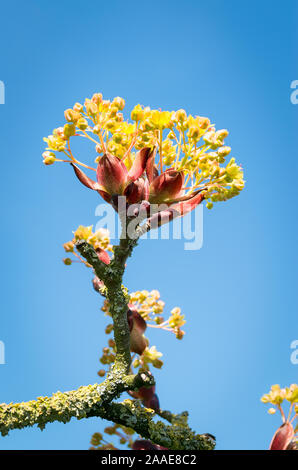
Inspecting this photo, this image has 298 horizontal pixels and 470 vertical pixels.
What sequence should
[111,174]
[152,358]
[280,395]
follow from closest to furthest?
[280,395] → [111,174] → [152,358]

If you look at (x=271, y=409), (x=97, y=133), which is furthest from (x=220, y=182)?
(x=271, y=409)

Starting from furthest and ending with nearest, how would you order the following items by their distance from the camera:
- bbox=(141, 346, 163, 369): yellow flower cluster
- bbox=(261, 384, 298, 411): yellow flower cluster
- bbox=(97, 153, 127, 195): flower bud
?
bbox=(141, 346, 163, 369): yellow flower cluster < bbox=(97, 153, 127, 195): flower bud < bbox=(261, 384, 298, 411): yellow flower cluster

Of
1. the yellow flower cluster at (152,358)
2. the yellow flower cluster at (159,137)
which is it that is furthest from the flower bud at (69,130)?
the yellow flower cluster at (152,358)

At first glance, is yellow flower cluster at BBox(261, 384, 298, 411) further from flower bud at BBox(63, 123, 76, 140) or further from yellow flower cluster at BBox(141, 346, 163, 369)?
flower bud at BBox(63, 123, 76, 140)

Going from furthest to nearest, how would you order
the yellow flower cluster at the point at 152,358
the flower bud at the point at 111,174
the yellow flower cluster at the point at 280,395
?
the yellow flower cluster at the point at 152,358 < the flower bud at the point at 111,174 < the yellow flower cluster at the point at 280,395

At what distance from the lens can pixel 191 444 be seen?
284 centimetres

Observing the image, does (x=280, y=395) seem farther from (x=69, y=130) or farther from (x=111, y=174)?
(x=69, y=130)

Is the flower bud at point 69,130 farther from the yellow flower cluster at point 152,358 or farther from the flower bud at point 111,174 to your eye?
the yellow flower cluster at point 152,358

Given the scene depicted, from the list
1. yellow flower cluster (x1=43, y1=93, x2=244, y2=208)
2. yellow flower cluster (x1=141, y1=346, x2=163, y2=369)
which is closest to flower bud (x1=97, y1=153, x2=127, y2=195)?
yellow flower cluster (x1=43, y1=93, x2=244, y2=208)

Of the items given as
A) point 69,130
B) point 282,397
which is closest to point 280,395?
point 282,397

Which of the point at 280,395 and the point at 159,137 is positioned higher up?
the point at 159,137

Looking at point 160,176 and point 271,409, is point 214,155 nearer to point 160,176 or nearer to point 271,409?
point 160,176

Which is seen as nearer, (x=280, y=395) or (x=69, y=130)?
(x=280, y=395)
